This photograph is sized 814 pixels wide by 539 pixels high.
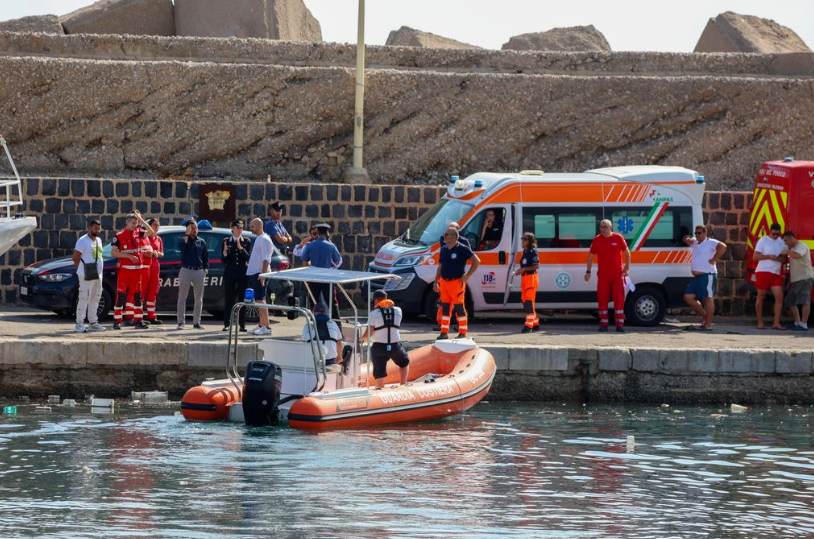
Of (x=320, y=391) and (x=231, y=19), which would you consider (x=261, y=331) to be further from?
(x=231, y=19)

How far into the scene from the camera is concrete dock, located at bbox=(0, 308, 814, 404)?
18328 mm

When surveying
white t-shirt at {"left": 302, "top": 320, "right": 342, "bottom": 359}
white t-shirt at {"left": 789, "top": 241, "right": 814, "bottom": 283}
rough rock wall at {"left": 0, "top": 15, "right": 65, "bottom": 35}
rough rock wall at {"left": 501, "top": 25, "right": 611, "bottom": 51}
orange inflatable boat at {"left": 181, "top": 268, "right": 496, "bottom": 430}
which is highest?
rough rock wall at {"left": 501, "top": 25, "right": 611, "bottom": 51}

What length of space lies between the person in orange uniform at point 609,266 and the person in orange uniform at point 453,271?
2.07 m

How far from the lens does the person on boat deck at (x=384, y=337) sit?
54.9ft

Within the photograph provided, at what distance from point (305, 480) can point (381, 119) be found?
20883 millimetres

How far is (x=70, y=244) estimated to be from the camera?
2419 cm

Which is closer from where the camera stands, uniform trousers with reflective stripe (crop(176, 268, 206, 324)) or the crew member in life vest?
the crew member in life vest

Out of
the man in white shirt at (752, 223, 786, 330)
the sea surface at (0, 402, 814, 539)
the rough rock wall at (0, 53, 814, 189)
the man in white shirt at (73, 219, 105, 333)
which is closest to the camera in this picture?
the sea surface at (0, 402, 814, 539)

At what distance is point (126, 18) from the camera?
37750mm

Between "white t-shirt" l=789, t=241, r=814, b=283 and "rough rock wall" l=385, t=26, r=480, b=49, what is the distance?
56.2ft

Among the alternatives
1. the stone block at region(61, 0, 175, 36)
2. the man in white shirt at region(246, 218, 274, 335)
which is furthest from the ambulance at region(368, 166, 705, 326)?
the stone block at region(61, 0, 175, 36)

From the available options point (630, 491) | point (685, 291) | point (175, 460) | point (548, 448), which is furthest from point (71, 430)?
point (685, 291)

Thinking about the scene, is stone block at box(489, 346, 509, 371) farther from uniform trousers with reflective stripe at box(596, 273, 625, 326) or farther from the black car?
the black car

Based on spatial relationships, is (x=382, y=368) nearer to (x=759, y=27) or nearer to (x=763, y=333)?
(x=763, y=333)
